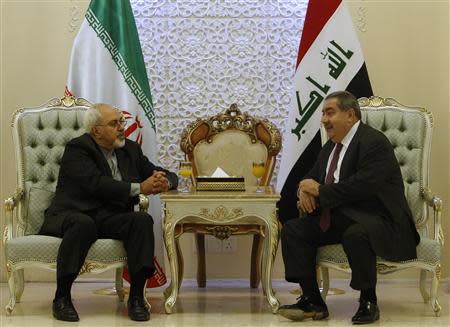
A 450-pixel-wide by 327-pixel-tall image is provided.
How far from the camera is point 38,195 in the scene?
458cm

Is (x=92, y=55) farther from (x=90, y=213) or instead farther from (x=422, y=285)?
(x=422, y=285)

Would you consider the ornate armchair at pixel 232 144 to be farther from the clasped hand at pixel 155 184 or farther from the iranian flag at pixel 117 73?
the clasped hand at pixel 155 184

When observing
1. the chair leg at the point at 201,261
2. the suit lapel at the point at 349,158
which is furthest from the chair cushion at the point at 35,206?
the suit lapel at the point at 349,158

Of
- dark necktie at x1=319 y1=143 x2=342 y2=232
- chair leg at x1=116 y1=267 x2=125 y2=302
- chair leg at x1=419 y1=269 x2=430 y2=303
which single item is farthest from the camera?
chair leg at x1=116 y1=267 x2=125 y2=302

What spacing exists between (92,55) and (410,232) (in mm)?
2387

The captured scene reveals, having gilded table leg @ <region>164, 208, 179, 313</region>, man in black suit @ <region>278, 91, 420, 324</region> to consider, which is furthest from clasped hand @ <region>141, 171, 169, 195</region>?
man in black suit @ <region>278, 91, 420, 324</region>

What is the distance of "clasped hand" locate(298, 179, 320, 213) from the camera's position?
13.9 ft

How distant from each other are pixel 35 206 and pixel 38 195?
0.08 meters

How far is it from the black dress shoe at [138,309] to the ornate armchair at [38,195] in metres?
0.21

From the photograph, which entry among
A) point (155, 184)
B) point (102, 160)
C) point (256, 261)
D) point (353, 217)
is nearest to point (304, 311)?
point (353, 217)

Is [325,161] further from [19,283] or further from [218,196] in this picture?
[19,283]

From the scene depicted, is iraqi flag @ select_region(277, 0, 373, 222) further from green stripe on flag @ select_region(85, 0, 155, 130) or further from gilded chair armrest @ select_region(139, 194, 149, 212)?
gilded chair armrest @ select_region(139, 194, 149, 212)

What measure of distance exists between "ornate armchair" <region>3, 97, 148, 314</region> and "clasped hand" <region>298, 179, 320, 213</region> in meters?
0.90

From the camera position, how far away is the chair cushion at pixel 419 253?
418cm
